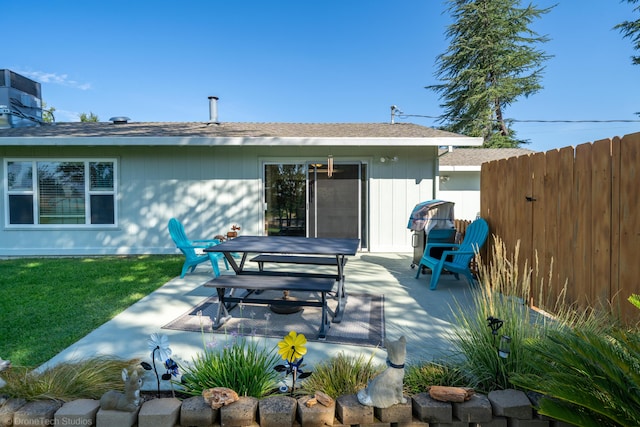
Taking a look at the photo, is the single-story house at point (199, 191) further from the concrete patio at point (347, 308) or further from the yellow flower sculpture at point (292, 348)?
the yellow flower sculpture at point (292, 348)

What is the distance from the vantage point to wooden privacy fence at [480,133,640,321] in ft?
9.33

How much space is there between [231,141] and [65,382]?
20.0ft

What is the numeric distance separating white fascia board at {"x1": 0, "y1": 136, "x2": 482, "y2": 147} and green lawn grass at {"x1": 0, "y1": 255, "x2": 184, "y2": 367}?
99.8 inches

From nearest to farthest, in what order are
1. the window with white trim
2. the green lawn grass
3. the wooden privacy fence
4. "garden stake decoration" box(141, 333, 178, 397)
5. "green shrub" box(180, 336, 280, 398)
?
1. "garden stake decoration" box(141, 333, 178, 397)
2. "green shrub" box(180, 336, 280, 398)
3. the wooden privacy fence
4. the green lawn grass
5. the window with white trim

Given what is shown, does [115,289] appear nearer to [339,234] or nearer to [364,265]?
[364,265]

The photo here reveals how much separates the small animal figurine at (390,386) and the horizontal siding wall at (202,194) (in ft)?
21.0

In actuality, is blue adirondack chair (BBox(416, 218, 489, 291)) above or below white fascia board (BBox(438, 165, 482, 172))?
below

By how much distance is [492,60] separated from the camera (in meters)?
21.7

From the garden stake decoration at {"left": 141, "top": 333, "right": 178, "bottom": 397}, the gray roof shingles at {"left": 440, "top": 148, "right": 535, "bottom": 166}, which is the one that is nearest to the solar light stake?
the garden stake decoration at {"left": 141, "top": 333, "right": 178, "bottom": 397}

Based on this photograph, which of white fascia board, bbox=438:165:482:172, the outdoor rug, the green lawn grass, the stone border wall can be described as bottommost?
the outdoor rug

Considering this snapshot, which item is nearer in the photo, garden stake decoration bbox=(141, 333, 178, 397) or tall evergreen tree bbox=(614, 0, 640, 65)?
garden stake decoration bbox=(141, 333, 178, 397)

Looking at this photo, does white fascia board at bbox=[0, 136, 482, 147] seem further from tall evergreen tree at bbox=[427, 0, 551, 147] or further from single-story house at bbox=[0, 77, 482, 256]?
tall evergreen tree at bbox=[427, 0, 551, 147]

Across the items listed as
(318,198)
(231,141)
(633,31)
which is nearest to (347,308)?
(318,198)

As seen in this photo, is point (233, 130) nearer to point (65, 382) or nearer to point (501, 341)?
point (65, 382)
